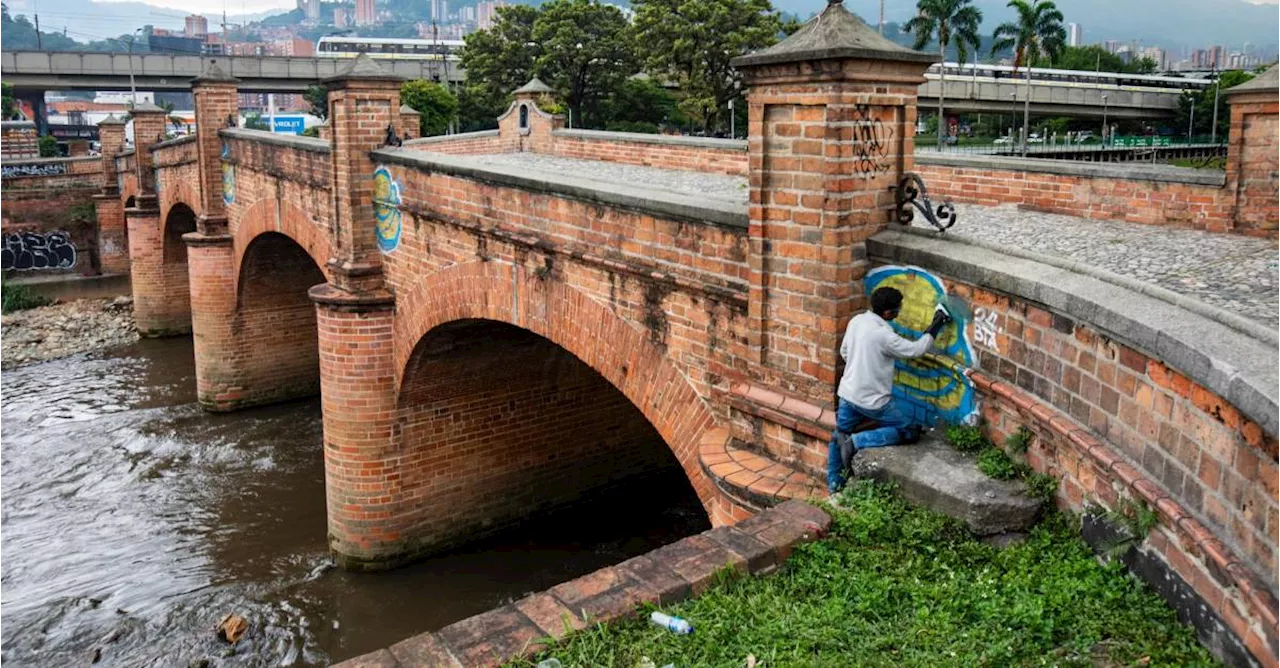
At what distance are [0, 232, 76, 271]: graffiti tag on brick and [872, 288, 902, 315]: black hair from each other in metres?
31.0

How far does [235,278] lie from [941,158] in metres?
12.3

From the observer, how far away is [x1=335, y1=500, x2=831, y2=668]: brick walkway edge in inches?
146

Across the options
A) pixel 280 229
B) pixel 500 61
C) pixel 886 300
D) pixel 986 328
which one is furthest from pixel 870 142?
pixel 500 61

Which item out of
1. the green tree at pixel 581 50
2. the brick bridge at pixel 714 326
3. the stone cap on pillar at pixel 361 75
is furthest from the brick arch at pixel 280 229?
the green tree at pixel 581 50

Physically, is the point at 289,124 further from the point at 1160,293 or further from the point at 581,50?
the point at 1160,293

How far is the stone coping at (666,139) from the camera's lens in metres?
14.5

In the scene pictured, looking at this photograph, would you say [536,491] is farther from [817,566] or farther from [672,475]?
[817,566]

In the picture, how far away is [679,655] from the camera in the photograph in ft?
12.2

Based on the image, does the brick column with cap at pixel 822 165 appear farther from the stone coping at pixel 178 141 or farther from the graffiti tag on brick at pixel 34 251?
the graffiti tag on brick at pixel 34 251

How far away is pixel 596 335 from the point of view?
7668mm

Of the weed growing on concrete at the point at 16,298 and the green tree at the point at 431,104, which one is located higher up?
the green tree at the point at 431,104

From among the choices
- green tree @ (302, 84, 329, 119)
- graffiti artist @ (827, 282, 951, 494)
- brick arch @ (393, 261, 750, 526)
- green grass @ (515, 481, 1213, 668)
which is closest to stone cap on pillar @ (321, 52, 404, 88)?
brick arch @ (393, 261, 750, 526)

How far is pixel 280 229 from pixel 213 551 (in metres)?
5.11

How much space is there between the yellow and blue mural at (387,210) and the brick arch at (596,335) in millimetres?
852
